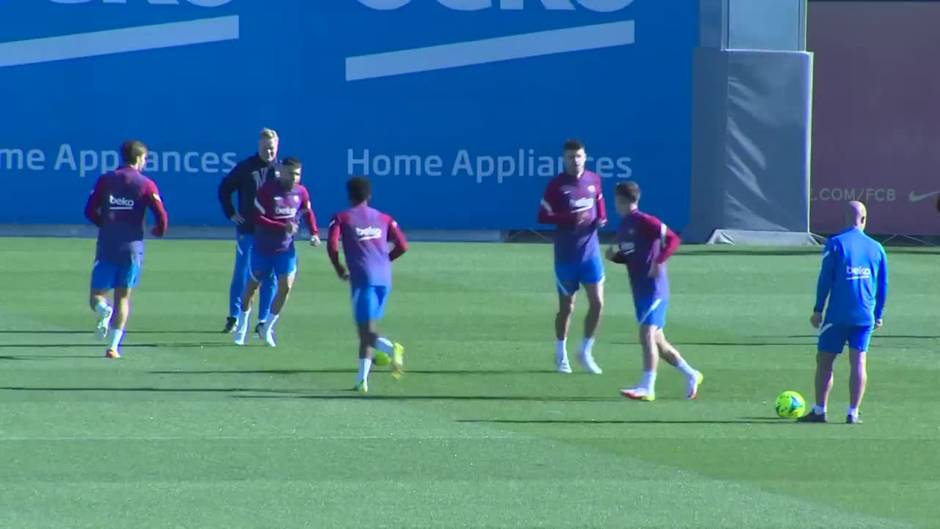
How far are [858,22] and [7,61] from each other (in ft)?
49.4

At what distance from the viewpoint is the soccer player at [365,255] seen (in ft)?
47.7

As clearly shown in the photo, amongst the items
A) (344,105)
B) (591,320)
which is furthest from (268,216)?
(344,105)

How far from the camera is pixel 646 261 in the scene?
46.8ft

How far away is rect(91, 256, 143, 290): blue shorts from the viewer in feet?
53.4

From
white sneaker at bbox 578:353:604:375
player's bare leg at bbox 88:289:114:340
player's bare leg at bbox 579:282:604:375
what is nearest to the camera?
player's bare leg at bbox 579:282:604:375

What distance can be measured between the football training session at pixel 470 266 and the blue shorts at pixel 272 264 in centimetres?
5

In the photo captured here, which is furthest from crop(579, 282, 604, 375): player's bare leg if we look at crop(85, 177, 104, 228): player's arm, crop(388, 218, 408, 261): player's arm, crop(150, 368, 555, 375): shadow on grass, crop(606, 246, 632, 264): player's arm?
crop(85, 177, 104, 228): player's arm

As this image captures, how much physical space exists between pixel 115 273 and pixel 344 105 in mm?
14210

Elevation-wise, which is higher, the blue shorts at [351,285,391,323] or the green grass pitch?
the blue shorts at [351,285,391,323]

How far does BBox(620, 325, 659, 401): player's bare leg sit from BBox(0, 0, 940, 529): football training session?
34 millimetres

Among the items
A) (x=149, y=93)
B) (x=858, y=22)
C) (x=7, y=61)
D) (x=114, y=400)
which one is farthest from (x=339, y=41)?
(x=114, y=400)

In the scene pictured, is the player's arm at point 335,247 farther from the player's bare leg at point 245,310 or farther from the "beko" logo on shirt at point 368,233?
the player's bare leg at point 245,310

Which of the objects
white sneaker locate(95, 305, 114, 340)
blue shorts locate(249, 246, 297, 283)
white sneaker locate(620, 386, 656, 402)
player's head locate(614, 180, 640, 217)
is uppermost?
player's head locate(614, 180, 640, 217)

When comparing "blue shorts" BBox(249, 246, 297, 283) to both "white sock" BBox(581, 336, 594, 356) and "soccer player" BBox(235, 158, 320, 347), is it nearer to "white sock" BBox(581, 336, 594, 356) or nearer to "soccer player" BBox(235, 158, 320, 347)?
"soccer player" BBox(235, 158, 320, 347)
